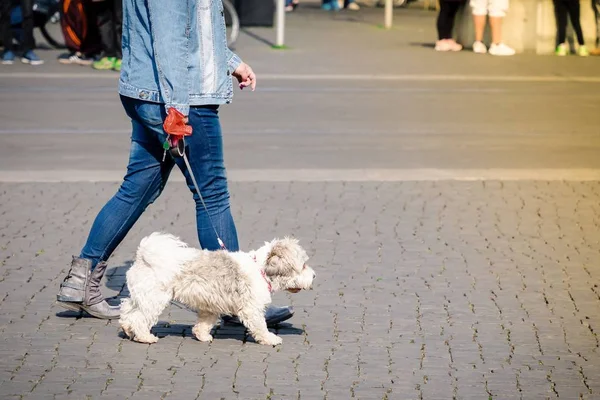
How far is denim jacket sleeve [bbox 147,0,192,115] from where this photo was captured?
540 cm

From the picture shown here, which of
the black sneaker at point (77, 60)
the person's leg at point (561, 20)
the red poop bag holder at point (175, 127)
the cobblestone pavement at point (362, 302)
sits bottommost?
the black sneaker at point (77, 60)

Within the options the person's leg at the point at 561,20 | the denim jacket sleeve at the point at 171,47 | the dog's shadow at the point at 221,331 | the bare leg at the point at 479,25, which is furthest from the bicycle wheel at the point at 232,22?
the denim jacket sleeve at the point at 171,47

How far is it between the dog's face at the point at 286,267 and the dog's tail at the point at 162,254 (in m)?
0.35

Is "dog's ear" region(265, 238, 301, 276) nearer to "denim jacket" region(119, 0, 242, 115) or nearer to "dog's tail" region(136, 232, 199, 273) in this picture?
"dog's tail" region(136, 232, 199, 273)

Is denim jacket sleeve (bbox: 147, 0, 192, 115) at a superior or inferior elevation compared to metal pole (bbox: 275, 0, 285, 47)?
superior

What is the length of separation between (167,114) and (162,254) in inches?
24.3

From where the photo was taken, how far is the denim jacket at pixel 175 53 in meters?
5.41

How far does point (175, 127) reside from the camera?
5.44 metres

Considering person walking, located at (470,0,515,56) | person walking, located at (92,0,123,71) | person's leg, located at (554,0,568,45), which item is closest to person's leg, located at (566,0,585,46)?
person's leg, located at (554,0,568,45)

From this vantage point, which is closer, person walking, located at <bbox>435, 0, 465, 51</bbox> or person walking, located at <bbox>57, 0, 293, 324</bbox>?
person walking, located at <bbox>57, 0, 293, 324</bbox>

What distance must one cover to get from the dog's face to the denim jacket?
29.1 inches

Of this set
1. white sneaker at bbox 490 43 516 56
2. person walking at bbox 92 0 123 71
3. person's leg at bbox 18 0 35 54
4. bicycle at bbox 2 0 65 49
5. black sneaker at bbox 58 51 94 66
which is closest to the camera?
person's leg at bbox 18 0 35 54

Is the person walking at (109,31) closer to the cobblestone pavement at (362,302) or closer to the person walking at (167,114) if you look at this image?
the cobblestone pavement at (362,302)

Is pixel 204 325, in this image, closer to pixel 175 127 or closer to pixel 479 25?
pixel 175 127
